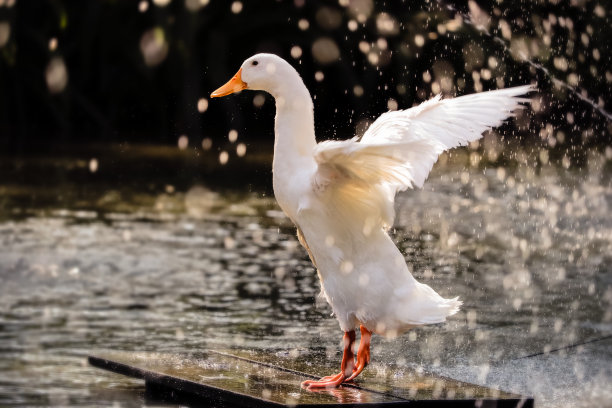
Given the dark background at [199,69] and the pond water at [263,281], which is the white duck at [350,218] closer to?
the pond water at [263,281]

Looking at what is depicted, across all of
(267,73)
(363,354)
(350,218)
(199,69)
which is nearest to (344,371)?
(363,354)

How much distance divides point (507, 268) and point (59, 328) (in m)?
3.53

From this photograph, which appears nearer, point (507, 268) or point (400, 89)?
point (507, 268)

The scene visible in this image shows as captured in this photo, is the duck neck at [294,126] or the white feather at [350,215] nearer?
the white feather at [350,215]

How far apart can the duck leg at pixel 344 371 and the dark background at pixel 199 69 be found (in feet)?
56.6

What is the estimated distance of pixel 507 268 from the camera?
937cm

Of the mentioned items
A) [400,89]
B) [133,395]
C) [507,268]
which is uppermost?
[400,89]

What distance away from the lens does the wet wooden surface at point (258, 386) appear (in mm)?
4883

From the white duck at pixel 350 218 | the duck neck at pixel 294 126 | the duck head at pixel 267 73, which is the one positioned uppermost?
the duck head at pixel 267 73

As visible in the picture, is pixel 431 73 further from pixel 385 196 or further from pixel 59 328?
pixel 385 196

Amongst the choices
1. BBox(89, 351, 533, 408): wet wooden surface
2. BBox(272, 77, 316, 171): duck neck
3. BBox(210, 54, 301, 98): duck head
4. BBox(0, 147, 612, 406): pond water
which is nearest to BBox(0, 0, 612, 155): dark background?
BBox(0, 147, 612, 406): pond water

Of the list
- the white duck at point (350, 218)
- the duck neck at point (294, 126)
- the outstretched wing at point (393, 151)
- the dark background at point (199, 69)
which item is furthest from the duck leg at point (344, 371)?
the dark background at point (199, 69)

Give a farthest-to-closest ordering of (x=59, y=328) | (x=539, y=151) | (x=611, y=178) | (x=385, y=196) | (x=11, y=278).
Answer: (x=539, y=151)
(x=611, y=178)
(x=11, y=278)
(x=59, y=328)
(x=385, y=196)

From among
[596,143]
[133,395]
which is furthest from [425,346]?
[596,143]
